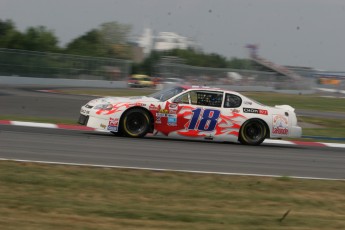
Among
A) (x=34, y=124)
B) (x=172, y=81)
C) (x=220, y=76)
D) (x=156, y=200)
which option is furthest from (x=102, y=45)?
(x=156, y=200)

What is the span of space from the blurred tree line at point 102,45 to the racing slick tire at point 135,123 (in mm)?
57969

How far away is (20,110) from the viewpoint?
70.0ft

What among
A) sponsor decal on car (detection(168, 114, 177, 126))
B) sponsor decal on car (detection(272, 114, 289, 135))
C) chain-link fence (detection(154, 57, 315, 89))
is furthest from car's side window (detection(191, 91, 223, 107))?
chain-link fence (detection(154, 57, 315, 89))

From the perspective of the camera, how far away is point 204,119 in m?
15.0

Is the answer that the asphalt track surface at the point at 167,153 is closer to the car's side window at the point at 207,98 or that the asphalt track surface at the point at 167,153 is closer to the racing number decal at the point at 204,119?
the racing number decal at the point at 204,119

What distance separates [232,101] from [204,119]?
942 mm

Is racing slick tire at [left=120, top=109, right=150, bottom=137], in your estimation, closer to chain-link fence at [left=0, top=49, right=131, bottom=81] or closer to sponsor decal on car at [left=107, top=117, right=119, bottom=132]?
sponsor decal on car at [left=107, top=117, right=119, bottom=132]

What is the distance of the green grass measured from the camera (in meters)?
6.49

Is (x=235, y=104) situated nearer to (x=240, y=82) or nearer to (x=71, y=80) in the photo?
(x=71, y=80)

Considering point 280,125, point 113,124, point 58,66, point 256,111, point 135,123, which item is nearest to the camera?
point 113,124

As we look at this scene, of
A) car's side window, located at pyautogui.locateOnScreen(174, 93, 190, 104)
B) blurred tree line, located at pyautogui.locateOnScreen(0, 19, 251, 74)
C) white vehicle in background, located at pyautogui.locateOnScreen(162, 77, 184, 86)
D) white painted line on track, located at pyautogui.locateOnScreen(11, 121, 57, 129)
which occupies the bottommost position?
white painted line on track, located at pyautogui.locateOnScreen(11, 121, 57, 129)

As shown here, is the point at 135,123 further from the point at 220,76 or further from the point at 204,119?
the point at 220,76

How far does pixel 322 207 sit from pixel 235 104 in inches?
291

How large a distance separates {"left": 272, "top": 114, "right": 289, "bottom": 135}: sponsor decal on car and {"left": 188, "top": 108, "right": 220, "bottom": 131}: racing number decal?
1.51 meters
